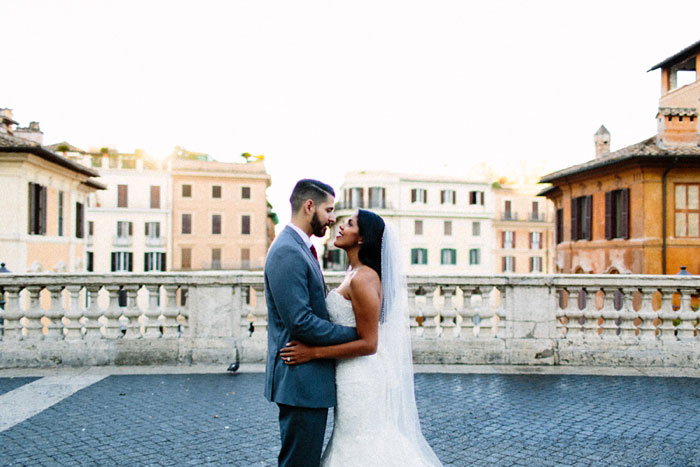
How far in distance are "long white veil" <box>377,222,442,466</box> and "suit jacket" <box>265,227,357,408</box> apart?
0.42 metres

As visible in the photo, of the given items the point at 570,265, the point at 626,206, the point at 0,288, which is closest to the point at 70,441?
the point at 0,288

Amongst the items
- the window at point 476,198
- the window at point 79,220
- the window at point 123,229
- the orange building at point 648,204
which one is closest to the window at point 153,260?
the window at point 123,229

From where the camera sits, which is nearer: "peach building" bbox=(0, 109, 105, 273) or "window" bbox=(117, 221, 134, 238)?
"peach building" bbox=(0, 109, 105, 273)

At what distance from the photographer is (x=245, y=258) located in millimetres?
50500

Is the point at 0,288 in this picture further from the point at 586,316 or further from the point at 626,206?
the point at 626,206

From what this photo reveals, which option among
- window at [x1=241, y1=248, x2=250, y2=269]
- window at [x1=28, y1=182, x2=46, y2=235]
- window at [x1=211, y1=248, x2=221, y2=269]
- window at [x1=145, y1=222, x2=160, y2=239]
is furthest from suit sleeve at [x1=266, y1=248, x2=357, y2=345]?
window at [x1=145, y1=222, x2=160, y2=239]

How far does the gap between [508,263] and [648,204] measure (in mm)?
35420

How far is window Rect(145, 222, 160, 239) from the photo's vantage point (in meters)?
48.5

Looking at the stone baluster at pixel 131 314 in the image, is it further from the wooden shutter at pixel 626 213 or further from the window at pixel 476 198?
the window at pixel 476 198

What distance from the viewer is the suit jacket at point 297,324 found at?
2.82 metres

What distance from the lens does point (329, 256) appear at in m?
63.9

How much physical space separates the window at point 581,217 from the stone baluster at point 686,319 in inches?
825

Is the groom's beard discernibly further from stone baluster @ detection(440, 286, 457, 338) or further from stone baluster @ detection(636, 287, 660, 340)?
stone baluster @ detection(636, 287, 660, 340)

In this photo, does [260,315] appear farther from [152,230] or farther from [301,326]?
[152,230]
